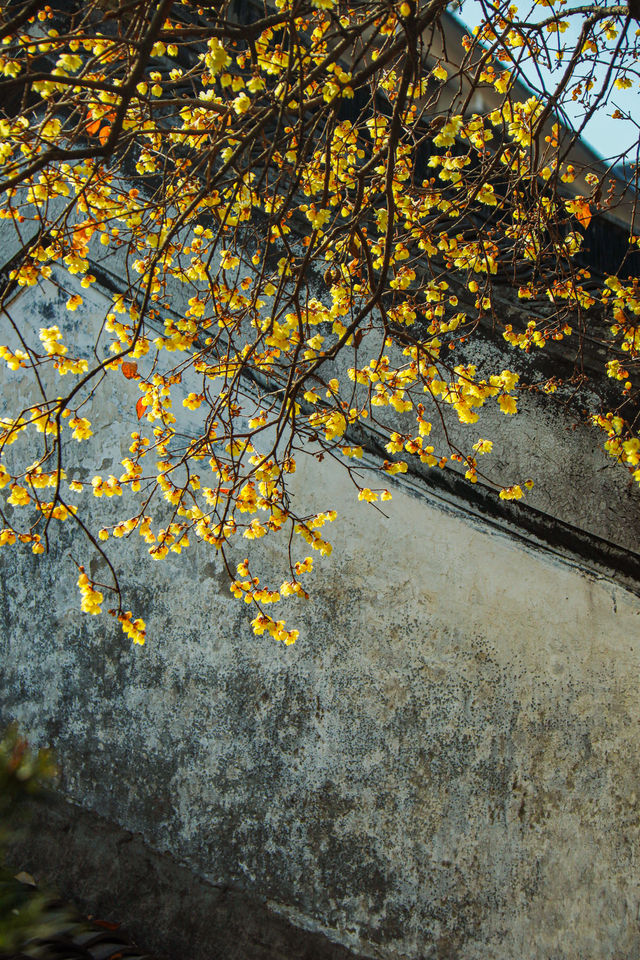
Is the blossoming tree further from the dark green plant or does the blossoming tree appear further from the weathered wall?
the dark green plant

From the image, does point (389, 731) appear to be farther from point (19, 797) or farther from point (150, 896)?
point (19, 797)

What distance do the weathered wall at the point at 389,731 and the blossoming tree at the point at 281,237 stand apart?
276 millimetres

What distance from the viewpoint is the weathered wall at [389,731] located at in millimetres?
2555

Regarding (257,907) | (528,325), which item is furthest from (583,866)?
(528,325)

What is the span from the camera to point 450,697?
106 inches

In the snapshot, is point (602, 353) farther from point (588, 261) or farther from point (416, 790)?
point (416, 790)

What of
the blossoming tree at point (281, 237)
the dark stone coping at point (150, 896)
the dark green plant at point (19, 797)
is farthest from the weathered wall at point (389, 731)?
the dark green plant at point (19, 797)

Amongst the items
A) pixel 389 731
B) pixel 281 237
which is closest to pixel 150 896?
pixel 389 731

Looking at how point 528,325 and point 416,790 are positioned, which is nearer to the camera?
point 416,790

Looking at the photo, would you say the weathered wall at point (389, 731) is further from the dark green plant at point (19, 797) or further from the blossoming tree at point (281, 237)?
the dark green plant at point (19, 797)

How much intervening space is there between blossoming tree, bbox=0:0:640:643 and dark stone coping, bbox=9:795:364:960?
1109mm

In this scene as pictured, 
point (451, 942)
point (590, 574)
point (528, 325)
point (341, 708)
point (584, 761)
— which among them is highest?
point (528, 325)

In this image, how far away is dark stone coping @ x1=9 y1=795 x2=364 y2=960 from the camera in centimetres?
256

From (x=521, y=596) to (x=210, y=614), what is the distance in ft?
4.32
